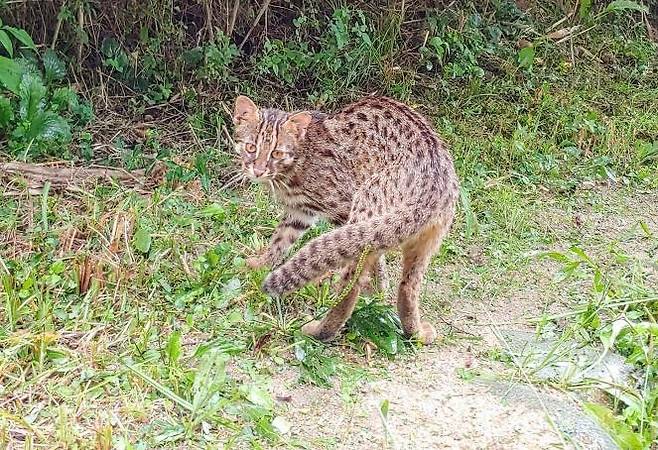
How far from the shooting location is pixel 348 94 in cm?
729

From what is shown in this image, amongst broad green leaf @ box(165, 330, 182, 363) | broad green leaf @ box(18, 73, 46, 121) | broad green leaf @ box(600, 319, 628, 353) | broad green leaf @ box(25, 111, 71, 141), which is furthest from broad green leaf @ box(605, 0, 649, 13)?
broad green leaf @ box(165, 330, 182, 363)

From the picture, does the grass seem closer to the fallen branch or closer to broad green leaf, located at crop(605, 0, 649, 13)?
the fallen branch

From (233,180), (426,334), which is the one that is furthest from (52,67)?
(426,334)

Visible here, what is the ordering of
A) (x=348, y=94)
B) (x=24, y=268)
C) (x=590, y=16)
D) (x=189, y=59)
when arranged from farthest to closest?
(x=590, y=16) < (x=348, y=94) < (x=189, y=59) < (x=24, y=268)

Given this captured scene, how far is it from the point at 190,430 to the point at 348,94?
4203 millimetres

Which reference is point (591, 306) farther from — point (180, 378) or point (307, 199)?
point (180, 378)

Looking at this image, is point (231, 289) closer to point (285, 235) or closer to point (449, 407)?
point (285, 235)

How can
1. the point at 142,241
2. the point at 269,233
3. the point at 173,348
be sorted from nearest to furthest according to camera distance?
the point at 173,348 < the point at 142,241 < the point at 269,233

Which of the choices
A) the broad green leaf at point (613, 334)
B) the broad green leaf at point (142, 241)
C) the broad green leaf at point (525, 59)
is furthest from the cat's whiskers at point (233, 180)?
the broad green leaf at point (525, 59)

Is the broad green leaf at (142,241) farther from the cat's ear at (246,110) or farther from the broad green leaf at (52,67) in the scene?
the broad green leaf at (52,67)

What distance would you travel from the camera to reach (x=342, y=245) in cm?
428

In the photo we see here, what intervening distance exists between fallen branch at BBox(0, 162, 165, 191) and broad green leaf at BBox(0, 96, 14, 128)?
393mm

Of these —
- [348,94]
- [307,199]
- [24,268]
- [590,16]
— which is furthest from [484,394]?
[590,16]

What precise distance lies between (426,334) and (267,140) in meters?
1.47
